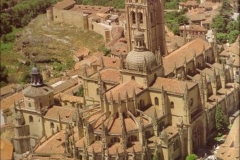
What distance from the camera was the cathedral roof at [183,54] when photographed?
141 feet

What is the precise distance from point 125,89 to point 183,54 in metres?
8.94

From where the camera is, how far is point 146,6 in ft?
145

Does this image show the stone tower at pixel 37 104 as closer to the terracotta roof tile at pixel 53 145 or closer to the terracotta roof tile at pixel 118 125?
the terracotta roof tile at pixel 53 145

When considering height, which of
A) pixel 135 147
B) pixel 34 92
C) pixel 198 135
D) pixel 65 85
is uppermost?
pixel 34 92

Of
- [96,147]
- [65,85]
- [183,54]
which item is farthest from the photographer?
[65,85]

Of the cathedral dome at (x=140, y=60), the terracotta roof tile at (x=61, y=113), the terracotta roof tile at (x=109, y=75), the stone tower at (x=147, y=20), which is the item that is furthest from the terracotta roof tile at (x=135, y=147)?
the stone tower at (x=147, y=20)

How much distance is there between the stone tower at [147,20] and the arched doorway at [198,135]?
8747 millimetres

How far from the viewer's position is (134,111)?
1483 inches

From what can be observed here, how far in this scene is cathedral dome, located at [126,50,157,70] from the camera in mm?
38500

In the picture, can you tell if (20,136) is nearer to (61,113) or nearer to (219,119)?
(61,113)

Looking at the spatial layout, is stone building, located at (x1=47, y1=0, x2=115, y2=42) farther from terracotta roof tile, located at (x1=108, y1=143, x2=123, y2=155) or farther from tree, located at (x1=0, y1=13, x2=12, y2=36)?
tree, located at (x1=0, y1=13, x2=12, y2=36)

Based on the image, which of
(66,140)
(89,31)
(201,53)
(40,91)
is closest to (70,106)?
(40,91)

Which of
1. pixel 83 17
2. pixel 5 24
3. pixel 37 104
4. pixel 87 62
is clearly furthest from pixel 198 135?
pixel 83 17

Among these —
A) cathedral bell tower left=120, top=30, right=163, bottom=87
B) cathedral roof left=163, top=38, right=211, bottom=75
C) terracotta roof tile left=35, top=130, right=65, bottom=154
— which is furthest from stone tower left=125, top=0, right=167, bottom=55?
terracotta roof tile left=35, top=130, right=65, bottom=154
